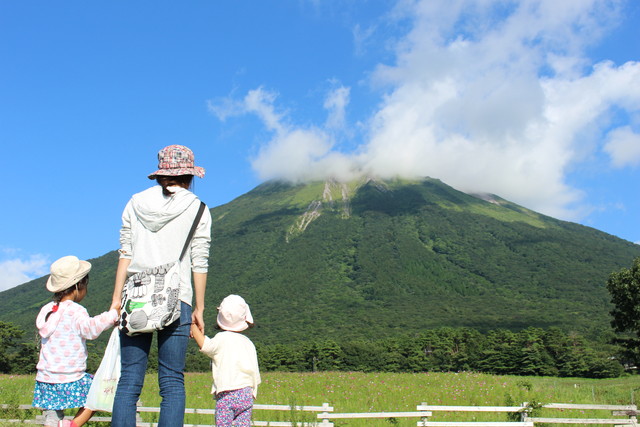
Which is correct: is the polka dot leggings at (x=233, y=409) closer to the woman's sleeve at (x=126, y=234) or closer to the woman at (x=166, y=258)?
the woman at (x=166, y=258)

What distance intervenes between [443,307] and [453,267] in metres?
34.6

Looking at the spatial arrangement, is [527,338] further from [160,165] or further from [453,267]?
[453,267]

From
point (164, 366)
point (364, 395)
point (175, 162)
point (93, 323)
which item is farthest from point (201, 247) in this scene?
point (364, 395)

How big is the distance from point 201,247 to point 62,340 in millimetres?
1362

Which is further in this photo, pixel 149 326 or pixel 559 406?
pixel 559 406

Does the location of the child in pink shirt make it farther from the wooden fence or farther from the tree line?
the tree line

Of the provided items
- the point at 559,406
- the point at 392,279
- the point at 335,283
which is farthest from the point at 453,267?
the point at 559,406

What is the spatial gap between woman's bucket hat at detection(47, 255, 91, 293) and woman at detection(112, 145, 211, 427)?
57 cm

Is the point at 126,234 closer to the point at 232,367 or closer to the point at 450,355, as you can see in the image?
the point at 232,367

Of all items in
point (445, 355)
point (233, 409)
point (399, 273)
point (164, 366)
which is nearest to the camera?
point (164, 366)

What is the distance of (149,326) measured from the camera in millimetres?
3211

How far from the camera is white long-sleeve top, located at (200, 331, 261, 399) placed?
13.4 ft

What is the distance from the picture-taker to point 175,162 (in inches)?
147

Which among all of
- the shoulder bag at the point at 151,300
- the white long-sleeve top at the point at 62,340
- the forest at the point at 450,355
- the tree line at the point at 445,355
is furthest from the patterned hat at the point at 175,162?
the forest at the point at 450,355
